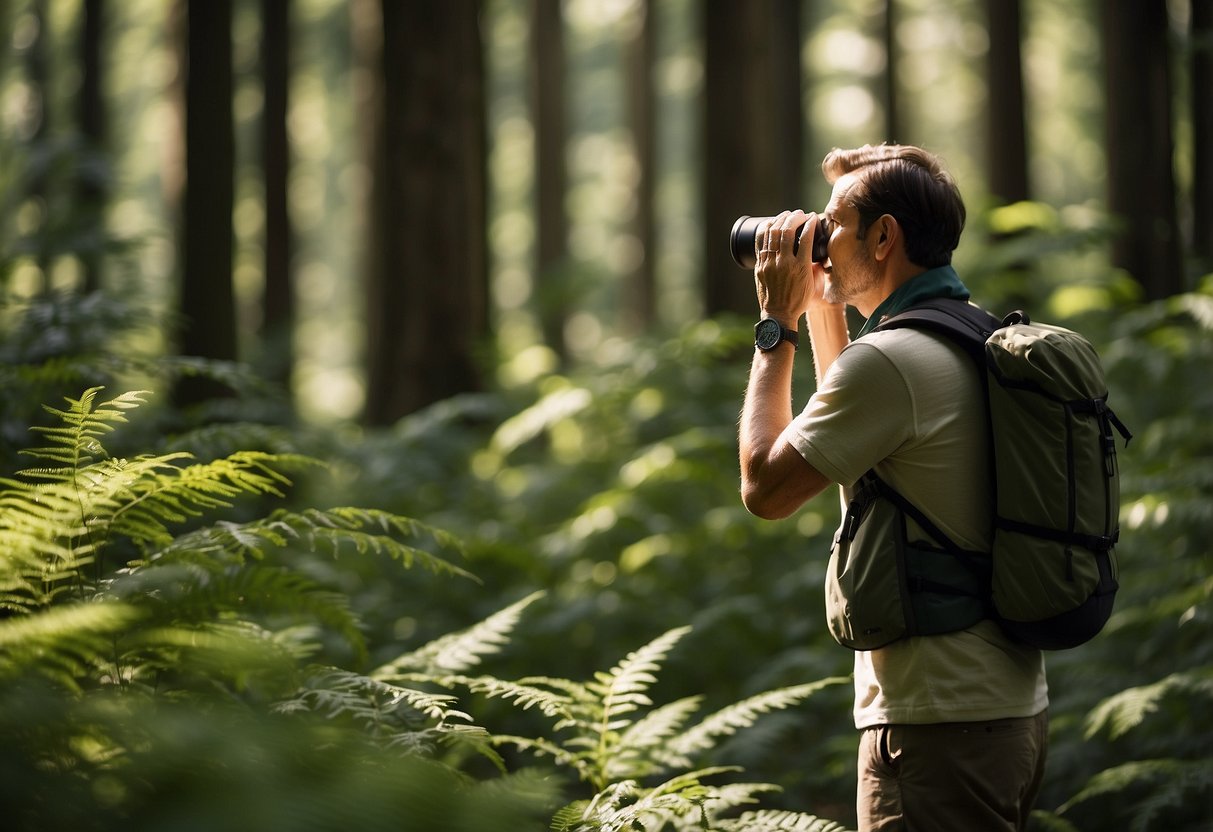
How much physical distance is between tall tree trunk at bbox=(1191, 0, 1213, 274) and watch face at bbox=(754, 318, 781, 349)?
6.52 m

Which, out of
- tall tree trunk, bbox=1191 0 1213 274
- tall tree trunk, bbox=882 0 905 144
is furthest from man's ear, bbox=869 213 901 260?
tall tree trunk, bbox=882 0 905 144

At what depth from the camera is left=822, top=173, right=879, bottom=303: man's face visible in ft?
8.54

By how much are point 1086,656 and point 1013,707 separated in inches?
114

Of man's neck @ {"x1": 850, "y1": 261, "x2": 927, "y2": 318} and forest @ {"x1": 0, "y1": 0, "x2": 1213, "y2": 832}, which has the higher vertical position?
man's neck @ {"x1": 850, "y1": 261, "x2": 927, "y2": 318}

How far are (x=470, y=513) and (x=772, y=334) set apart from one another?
4.97 meters

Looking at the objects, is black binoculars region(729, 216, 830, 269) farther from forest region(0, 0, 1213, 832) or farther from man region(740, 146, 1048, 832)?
forest region(0, 0, 1213, 832)

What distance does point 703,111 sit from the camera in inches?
372

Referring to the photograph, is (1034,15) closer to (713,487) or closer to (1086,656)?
(713,487)

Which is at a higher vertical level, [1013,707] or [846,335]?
[846,335]

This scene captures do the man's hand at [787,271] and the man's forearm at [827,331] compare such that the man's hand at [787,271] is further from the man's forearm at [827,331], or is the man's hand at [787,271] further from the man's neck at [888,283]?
the man's forearm at [827,331]

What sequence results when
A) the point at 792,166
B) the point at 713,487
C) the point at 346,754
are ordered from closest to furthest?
the point at 346,754, the point at 713,487, the point at 792,166

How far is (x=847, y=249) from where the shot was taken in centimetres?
262

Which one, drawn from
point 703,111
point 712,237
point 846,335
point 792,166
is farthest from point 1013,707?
point 792,166

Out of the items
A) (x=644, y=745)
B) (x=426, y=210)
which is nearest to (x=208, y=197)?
(x=426, y=210)
